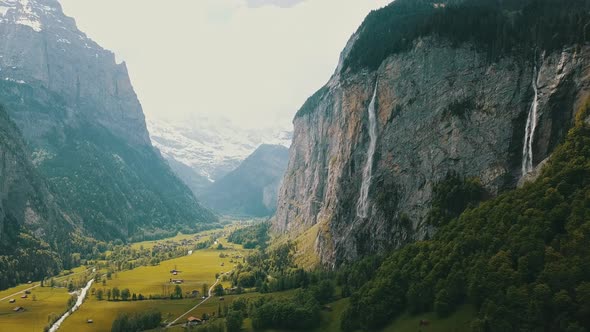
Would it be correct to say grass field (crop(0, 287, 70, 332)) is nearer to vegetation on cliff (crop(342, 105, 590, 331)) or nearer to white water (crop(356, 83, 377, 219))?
vegetation on cliff (crop(342, 105, 590, 331))

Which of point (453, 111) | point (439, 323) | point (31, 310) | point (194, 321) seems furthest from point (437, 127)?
point (31, 310)

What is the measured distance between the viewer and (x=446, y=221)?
434 ft

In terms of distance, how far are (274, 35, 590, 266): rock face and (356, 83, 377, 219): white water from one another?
263 cm

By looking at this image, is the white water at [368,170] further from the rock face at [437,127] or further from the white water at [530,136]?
the white water at [530,136]

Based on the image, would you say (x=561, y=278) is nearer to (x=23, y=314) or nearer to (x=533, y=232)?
(x=533, y=232)

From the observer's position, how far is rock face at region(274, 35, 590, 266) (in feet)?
401

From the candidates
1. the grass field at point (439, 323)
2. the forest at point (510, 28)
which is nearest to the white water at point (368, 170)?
the forest at point (510, 28)

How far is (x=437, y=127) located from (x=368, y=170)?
108 ft

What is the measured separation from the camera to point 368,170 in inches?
6816

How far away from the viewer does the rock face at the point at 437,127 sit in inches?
4813

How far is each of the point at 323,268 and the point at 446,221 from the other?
215 ft

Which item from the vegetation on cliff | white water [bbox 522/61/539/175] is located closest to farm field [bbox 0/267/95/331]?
the vegetation on cliff

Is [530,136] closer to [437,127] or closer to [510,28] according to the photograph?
[437,127]

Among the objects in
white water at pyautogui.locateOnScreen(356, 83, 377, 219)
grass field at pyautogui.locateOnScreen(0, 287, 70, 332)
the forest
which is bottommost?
grass field at pyautogui.locateOnScreen(0, 287, 70, 332)
